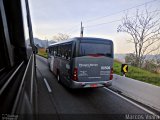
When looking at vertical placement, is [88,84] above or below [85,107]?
above

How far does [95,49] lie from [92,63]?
2.19 ft

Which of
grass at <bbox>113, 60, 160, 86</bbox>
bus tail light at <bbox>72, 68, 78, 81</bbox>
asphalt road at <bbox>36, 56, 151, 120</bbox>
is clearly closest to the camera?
asphalt road at <bbox>36, 56, 151, 120</bbox>

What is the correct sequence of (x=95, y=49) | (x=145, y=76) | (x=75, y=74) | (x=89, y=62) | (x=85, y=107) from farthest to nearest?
(x=145, y=76), (x=95, y=49), (x=89, y=62), (x=75, y=74), (x=85, y=107)

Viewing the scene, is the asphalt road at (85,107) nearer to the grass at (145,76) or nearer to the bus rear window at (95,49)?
the bus rear window at (95,49)

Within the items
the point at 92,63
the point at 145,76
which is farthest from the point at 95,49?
the point at 145,76

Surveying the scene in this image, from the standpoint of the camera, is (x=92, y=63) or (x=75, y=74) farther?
(x=92, y=63)

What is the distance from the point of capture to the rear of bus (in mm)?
7266

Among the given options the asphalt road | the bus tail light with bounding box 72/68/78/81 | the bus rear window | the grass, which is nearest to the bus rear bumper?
the bus tail light with bounding box 72/68/78/81

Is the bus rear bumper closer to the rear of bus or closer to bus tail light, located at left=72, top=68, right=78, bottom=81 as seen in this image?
the rear of bus

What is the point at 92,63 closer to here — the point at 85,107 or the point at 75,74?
the point at 75,74

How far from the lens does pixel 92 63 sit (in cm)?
745

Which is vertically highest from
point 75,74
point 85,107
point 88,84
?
point 75,74

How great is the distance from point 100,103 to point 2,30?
4864mm

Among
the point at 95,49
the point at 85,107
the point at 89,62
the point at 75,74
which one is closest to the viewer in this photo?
the point at 85,107
